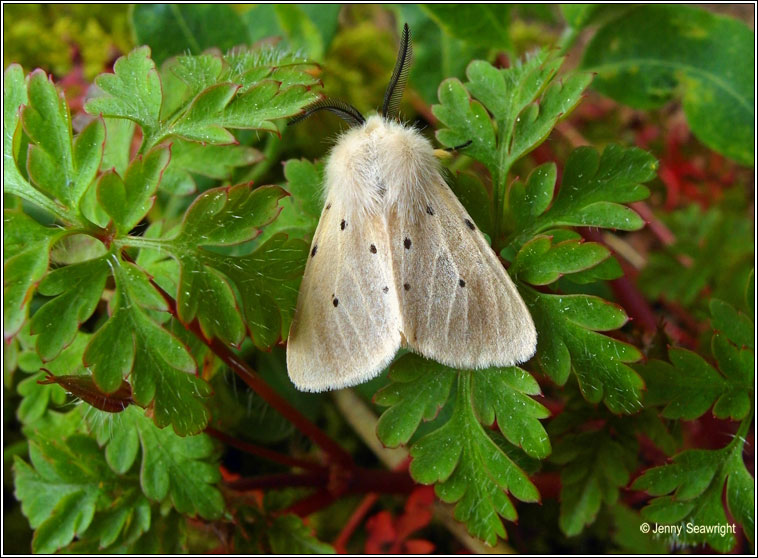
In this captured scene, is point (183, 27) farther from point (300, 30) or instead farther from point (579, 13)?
point (579, 13)

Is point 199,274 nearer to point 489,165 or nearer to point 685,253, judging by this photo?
point 489,165

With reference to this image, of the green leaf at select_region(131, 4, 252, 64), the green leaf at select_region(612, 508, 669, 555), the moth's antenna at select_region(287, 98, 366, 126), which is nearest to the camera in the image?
the moth's antenna at select_region(287, 98, 366, 126)

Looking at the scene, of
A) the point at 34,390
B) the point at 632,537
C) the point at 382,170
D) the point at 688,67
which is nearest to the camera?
the point at 382,170

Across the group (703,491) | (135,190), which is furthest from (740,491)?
(135,190)

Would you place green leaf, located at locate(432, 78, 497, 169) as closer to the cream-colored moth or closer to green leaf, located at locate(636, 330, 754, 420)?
the cream-colored moth

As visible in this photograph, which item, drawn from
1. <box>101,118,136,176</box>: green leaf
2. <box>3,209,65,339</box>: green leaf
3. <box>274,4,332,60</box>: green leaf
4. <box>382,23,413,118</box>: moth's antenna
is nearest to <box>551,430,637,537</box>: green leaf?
<box>382,23,413,118</box>: moth's antenna

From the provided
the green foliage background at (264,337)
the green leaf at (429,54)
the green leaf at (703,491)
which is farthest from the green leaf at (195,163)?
the green leaf at (703,491)
